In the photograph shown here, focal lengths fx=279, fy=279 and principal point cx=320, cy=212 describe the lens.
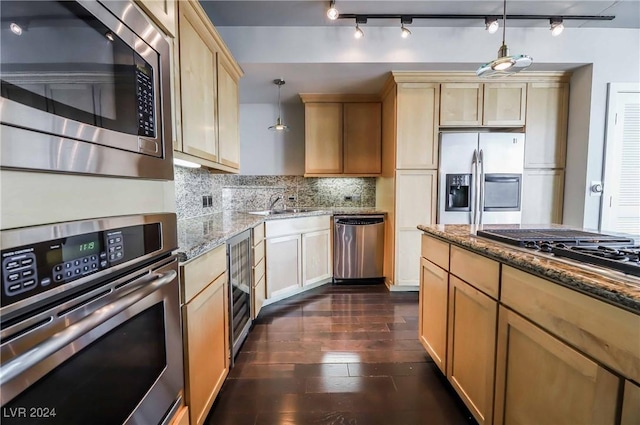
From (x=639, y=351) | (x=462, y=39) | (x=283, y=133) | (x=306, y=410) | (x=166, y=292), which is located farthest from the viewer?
(x=283, y=133)

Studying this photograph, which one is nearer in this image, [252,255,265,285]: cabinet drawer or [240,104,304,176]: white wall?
[252,255,265,285]: cabinet drawer

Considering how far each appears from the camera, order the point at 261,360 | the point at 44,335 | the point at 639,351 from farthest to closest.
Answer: the point at 261,360 < the point at 639,351 < the point at 44,335

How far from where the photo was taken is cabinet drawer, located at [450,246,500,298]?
113 centimetres

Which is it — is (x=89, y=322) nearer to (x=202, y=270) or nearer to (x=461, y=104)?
(x=202, y=270)

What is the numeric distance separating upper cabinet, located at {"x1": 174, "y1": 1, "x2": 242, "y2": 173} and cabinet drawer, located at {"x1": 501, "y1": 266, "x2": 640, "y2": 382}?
1.70m

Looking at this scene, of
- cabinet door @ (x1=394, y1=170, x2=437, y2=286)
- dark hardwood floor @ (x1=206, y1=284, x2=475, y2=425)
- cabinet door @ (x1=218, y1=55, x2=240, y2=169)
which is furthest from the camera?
cabinet door @ (x1=394, y1=170, x2=437, y2=286)

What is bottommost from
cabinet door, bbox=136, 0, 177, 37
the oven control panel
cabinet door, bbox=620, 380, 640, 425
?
cabinet door, bbox=620, 380, 640, 425

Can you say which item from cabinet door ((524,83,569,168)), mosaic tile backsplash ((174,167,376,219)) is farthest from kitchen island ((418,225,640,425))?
mosaic tile backsplash ((174,167,376,219))

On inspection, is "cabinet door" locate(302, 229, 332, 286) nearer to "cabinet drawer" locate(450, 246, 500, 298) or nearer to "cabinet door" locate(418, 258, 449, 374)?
"cabinet door" locate(418, 258, 449, 374)

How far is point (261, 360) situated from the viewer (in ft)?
6.19

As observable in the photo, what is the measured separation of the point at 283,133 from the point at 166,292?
131 inches

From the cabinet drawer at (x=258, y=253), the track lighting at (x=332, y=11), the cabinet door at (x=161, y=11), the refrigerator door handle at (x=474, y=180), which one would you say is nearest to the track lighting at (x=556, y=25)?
the refrigerator door handle at (x=474, y=180)

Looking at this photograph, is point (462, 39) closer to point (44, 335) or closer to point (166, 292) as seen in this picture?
point (166, 292)

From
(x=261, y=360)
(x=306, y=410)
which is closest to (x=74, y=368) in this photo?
(x=306, y=410)
